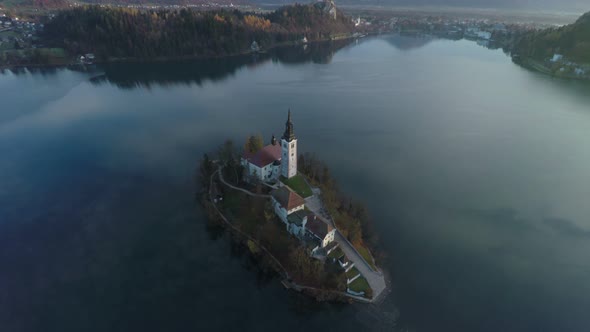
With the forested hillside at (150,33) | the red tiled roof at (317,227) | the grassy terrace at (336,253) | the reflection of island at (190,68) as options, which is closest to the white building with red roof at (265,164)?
the red tiled roof at (317,227)

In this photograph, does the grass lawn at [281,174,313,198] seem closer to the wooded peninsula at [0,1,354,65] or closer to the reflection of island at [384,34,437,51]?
the wooded peninsula at [0,1,354,65]

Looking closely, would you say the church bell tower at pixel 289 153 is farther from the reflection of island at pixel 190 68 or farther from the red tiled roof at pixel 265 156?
the reflection of island at pixel 190 68

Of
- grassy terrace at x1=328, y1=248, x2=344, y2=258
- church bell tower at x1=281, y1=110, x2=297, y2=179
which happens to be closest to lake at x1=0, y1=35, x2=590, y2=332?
grassy terrace at x1=328, y1=248, x2=344, y2=258

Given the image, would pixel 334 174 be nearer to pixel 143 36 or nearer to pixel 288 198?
pixel 288 198

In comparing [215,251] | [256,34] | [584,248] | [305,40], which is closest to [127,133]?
[215,251]

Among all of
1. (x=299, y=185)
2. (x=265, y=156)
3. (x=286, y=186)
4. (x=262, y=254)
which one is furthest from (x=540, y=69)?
(x=262, y=254)

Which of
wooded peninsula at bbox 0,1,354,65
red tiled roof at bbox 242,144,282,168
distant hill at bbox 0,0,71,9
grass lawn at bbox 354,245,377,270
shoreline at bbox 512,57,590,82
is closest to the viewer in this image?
grass lawn at bbox 354,245,377,270
